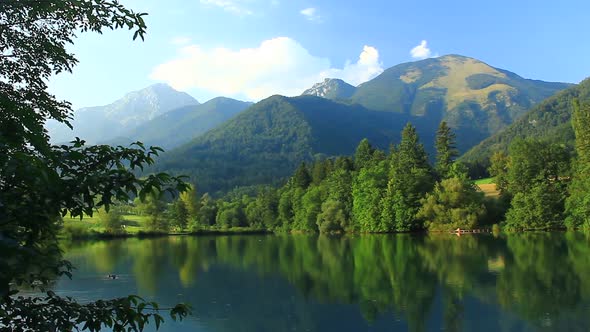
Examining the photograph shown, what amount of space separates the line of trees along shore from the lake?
90.7 ft

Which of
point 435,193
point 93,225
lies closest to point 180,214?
point 93,225

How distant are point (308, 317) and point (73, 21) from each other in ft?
58.3

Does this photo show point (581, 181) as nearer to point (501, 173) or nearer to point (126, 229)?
point (501, 173)

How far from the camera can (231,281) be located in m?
33.8

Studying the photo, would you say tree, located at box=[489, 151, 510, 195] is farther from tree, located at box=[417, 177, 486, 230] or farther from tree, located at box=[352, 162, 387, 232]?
tree, located at box=[352, 162, 387, 232]

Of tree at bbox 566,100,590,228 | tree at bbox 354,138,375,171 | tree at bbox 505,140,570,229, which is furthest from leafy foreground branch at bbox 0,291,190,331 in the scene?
tree at bbox 354,138,375,171

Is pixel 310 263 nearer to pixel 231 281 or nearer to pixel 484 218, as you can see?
pixel 231 281

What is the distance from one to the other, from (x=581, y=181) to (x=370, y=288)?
188 ft

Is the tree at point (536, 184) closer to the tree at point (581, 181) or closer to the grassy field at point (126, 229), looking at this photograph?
the tree at point (581, 181)

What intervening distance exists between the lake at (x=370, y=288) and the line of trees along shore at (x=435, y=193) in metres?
27.6

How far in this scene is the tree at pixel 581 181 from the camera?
68.2m

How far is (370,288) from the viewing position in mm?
28469

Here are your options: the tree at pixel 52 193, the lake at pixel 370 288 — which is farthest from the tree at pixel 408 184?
the tree at pixel 52 193

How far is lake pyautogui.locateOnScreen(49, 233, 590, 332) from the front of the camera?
2062cm
